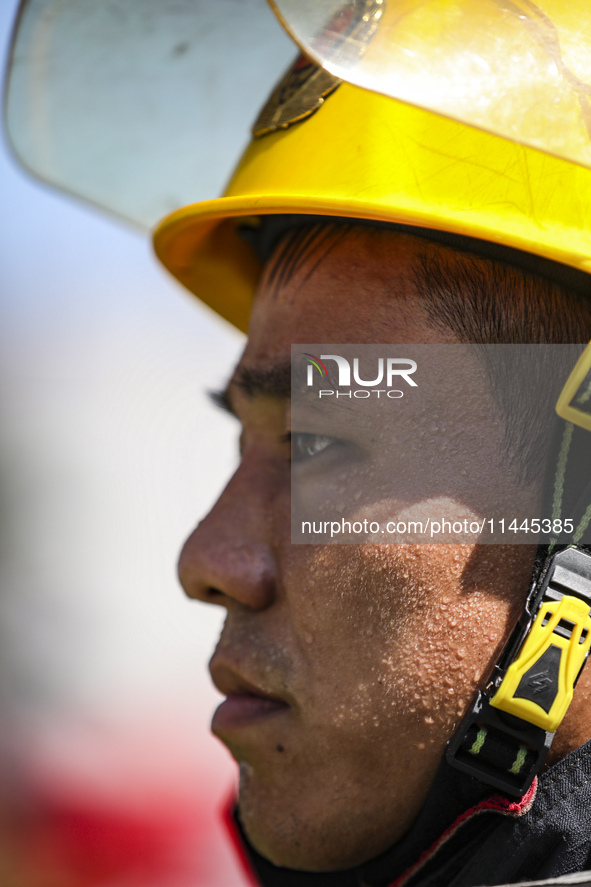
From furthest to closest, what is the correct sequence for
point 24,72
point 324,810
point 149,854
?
point 149,854, point 24,72, point 324,810

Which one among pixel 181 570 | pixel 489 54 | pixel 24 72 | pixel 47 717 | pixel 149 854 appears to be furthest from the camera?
pixel 47 717

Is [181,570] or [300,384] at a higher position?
[300,384]

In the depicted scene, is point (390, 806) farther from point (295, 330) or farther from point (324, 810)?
point (295, 330)

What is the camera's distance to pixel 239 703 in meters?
1.49

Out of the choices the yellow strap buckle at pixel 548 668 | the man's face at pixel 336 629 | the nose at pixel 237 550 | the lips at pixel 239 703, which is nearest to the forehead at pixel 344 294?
the man's face at pixel 336 629

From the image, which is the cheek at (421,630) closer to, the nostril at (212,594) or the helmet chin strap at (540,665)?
the helmet chin strap at (540,665)

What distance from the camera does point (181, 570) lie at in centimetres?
157

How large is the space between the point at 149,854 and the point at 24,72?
128 inches

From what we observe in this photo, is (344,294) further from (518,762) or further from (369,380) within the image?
(518,762)

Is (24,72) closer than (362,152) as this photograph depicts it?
No

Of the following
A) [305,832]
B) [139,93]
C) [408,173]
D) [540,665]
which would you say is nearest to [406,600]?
[540,665]

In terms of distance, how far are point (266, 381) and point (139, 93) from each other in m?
1.41

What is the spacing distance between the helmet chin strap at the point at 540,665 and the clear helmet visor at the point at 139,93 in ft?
5.75

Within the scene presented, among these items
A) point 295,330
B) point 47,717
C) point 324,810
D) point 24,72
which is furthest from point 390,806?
point 47,717
